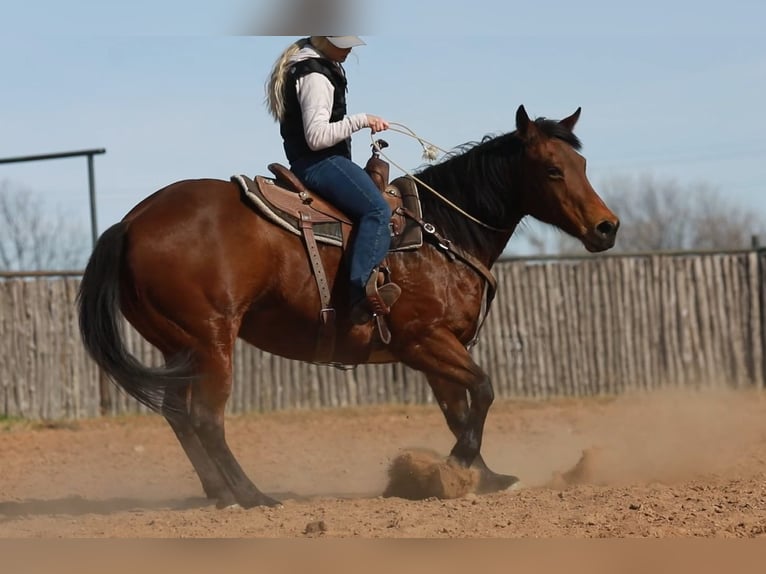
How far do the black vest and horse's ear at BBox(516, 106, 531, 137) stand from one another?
118cm

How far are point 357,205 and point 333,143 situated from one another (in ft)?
1.41

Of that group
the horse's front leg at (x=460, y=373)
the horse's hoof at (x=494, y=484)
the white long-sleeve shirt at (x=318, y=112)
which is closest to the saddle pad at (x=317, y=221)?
the white long-sleeve shirt at (x=318, y=112)

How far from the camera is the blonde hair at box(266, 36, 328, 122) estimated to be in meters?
6.70

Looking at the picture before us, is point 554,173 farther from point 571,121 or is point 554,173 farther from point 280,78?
point 280,78

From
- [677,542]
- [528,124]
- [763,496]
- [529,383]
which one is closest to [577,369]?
[529,383]

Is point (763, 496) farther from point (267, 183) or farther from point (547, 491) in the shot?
point (267, 183)

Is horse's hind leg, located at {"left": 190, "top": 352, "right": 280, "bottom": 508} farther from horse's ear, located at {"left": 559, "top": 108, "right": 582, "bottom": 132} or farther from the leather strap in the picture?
horse's ear, located at {"left": 559, "top": 108, "right": 582, "bottom": 132}

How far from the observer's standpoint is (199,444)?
6738mm

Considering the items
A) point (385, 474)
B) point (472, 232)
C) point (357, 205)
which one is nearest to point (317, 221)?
point (357, 205)

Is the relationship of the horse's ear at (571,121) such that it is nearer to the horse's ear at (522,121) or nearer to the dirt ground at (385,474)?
the horse's ear at (522,121)

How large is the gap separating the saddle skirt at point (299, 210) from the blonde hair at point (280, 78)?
368mm

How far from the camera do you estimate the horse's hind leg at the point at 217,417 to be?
254 inches

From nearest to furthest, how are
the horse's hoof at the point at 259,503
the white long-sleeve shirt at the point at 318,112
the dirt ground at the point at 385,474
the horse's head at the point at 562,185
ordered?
the dirt ground at the point at 385,474, the horse's hoof at the point at 259,503, the white long-sleeve shirt at the point at 318,112, the horse's head at the point at 562,185

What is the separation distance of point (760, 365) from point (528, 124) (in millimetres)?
9417
